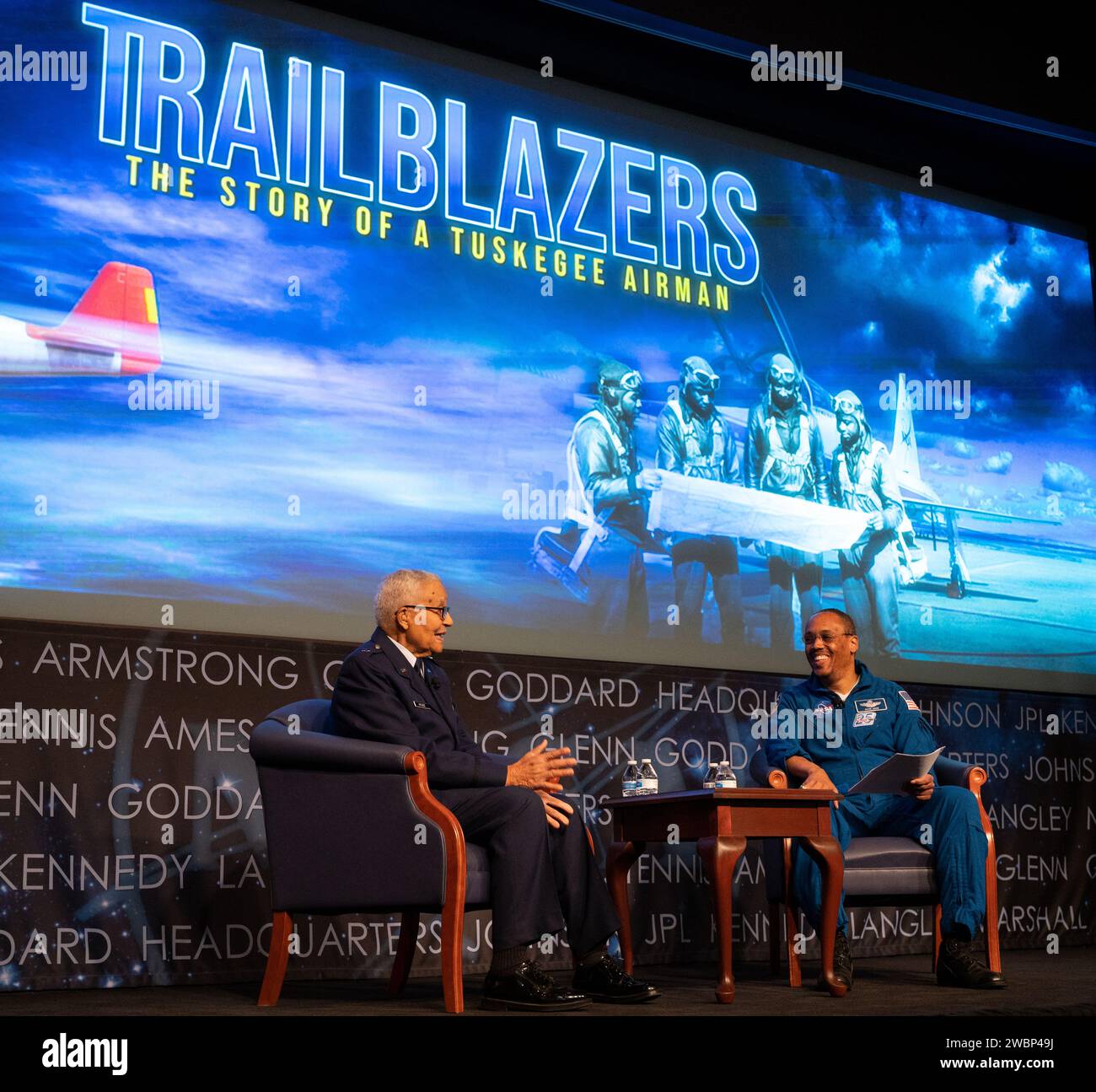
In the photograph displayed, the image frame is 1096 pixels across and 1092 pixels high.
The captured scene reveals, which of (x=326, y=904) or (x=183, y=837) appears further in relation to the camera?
(x=183, y=837)

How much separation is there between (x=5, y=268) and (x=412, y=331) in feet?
4.80

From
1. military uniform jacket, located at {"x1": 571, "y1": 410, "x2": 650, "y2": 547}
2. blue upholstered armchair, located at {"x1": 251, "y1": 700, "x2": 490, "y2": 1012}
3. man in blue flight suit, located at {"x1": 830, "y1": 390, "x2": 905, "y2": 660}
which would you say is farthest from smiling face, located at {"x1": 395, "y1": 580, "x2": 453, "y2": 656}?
man in blue flight suit, located at {"x1": 830, "y1": 390, "x2": 905, "y2": 660}

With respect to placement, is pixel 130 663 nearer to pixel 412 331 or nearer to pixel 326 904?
pixel 326 904

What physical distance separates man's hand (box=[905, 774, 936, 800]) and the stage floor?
0.58 meters

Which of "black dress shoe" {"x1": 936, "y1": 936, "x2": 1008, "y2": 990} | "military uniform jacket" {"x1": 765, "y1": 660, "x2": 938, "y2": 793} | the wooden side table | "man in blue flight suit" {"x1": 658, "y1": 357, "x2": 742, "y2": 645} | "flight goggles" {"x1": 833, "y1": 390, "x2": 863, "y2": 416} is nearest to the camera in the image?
the wooden side table

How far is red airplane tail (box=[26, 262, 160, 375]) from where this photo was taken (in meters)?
4.46

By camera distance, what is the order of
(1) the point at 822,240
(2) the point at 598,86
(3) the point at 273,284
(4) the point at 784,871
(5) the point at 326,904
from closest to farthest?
(5) the point at 326,904, (4) the point at 784,871, (3) the point at 273,284, (2) the point at 598,86, (1) the point at 822,240

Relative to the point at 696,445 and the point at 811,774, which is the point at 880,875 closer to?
the point at 811,774

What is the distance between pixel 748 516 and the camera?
18.9 feet

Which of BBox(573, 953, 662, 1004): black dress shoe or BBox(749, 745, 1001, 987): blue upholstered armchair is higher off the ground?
BBox(749, 745, 1001, 987): blue upholstered armchair

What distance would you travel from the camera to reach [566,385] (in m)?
5.46

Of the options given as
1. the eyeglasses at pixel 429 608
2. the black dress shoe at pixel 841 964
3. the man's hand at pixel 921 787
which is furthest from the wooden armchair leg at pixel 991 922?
the eyeglasses at pixel 429 608

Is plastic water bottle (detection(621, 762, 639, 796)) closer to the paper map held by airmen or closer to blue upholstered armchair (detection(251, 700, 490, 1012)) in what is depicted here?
the paper map held by airmen

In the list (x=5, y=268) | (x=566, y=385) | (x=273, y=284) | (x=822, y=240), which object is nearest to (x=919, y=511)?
(x=822, y=240)
